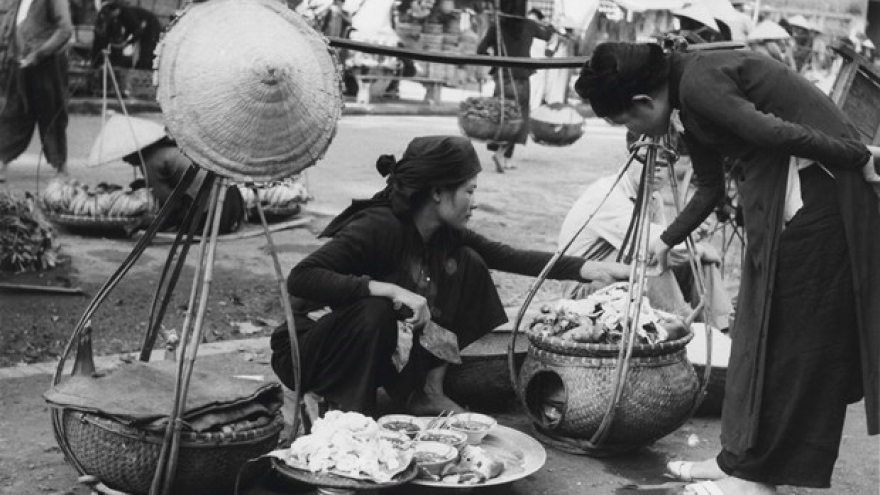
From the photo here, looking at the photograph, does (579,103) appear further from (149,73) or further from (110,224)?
(110,224)

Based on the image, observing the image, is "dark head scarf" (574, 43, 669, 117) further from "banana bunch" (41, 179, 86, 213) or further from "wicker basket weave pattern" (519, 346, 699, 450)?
"banana bunch" (41, 179, 86, 213)

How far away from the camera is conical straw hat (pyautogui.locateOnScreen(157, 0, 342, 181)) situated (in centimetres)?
313

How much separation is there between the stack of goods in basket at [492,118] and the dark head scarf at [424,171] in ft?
23.5

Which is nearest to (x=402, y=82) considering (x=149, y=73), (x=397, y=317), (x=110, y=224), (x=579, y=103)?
(x=579, y=103)

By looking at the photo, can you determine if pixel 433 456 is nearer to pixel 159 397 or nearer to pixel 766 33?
pixel 159 397

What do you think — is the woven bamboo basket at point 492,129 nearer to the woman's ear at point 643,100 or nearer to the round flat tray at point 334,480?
the woman's ear at point 643,100

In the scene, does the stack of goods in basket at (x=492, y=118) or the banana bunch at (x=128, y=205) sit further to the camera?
the stack of goods in basket at (x=492, y=118)

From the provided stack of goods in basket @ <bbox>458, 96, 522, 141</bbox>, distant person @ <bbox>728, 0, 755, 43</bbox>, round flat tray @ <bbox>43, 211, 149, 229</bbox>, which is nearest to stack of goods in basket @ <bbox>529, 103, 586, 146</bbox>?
stack of goods in basket @ <bbox>458, 96, 522, 141</bbox>

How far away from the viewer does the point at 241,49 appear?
3162 millimetres

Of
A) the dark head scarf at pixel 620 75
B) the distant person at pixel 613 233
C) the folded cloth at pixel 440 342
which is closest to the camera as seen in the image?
the dark head scarf at pixel 620 75

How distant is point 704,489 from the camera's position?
11.3ft

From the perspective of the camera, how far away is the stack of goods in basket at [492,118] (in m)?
11.0

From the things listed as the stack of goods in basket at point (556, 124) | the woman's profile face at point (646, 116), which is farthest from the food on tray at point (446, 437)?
the stack of goods in basket at point (556, 124)

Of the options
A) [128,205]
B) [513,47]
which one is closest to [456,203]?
[128,205]
